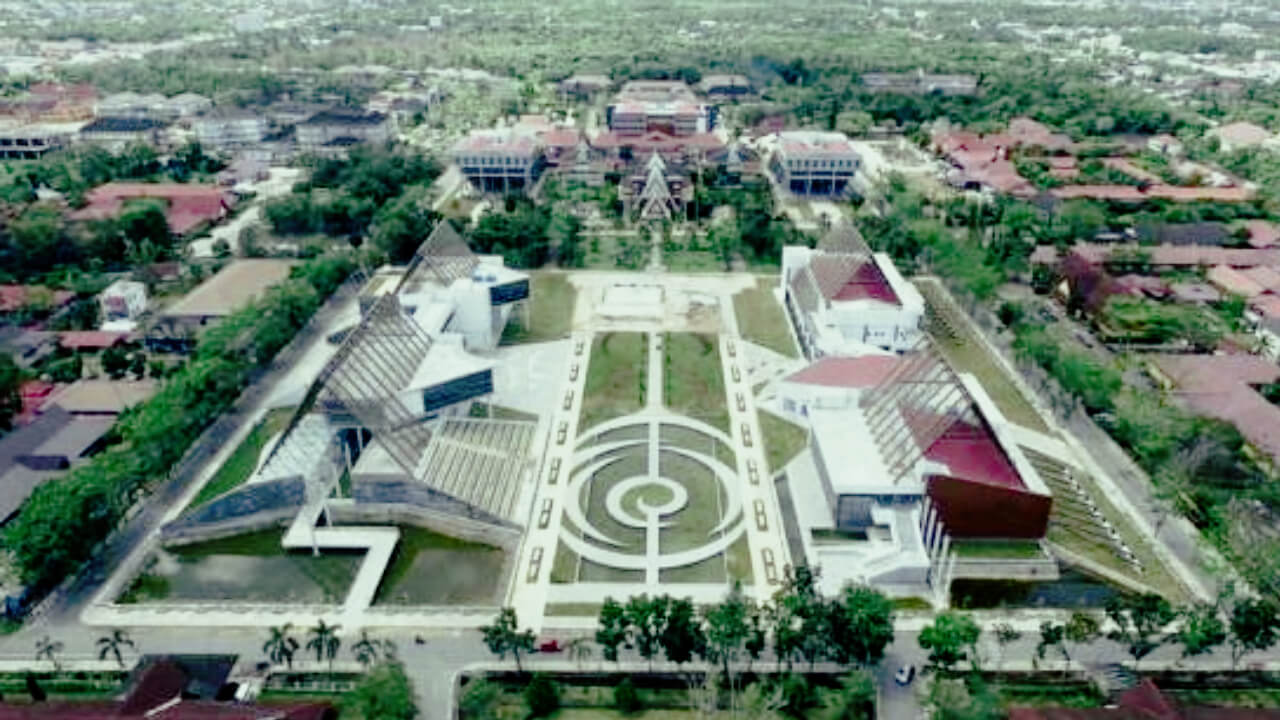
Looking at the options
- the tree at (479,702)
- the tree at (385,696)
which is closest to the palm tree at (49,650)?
the tree at (385,696)

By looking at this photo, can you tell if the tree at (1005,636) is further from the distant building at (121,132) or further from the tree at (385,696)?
the distant building at (121,132)

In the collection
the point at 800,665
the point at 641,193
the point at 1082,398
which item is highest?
the point at 641,193

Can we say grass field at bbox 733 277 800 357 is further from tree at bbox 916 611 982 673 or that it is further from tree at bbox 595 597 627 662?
tree at bbox 595 597 627 662

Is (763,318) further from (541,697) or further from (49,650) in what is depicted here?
(49,650)

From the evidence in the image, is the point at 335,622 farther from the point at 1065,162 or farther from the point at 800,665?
the point at 1065,162

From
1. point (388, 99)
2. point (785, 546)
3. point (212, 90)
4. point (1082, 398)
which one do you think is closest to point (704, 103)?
point (388, 99)

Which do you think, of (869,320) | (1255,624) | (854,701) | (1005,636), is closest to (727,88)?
(869,320)

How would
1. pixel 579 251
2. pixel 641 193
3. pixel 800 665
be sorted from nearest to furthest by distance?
pixel 800 665 < pixel 579 251 < pixel 641 193
